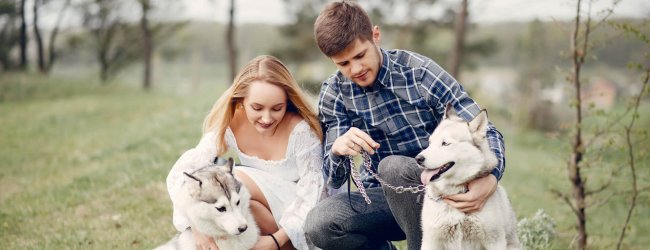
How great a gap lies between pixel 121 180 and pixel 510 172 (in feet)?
24.3

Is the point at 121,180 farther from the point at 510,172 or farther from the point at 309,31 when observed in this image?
the point at 309,31

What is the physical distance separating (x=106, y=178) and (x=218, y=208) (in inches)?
160

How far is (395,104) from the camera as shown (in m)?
3.48

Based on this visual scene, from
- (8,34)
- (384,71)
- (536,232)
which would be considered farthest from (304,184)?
(8,34)

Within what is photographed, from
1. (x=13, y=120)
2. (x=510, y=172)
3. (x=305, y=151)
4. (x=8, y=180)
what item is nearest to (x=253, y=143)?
(x=305, y=151)

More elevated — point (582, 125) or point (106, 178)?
point (582, 125)

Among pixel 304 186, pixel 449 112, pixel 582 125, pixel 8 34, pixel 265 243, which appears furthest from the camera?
pixel 8 34

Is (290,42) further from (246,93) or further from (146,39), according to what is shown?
(246,93)

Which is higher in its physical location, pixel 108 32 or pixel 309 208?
pixel 309 208

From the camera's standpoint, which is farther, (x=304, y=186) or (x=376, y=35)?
(x=304, y=186)

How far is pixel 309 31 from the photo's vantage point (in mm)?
23828

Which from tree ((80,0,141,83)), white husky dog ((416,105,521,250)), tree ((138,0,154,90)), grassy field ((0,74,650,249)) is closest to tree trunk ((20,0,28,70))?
tree ((80,0,141,83))

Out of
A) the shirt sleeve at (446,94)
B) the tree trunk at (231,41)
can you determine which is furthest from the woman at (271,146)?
the tree trunk at (231,41)

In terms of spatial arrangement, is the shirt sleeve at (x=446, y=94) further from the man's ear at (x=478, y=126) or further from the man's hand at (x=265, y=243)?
the man's hand at (x=265, y=243)
